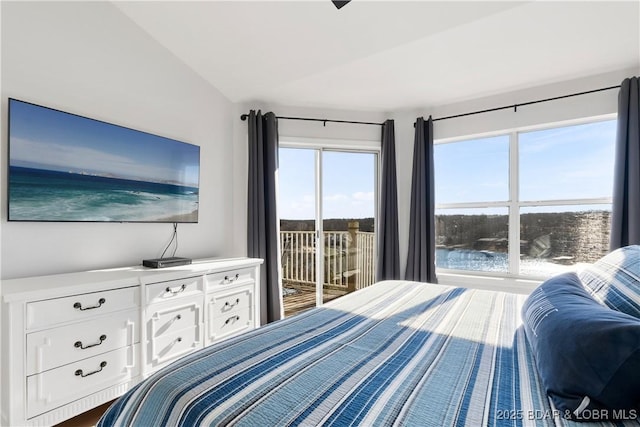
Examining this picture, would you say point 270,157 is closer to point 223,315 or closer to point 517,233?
point 223,315

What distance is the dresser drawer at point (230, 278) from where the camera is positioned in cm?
250

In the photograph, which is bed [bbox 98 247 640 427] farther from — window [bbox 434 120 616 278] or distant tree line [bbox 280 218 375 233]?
distant tree line [bbox 280 218 375 233]

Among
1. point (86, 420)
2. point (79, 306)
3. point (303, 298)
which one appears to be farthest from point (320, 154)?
point (86, 420)

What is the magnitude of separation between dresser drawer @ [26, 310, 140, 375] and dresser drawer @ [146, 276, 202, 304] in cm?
14

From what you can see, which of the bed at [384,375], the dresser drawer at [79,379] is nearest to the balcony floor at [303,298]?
the dresser drawer at [79,379]

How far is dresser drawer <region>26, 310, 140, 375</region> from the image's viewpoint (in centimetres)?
160

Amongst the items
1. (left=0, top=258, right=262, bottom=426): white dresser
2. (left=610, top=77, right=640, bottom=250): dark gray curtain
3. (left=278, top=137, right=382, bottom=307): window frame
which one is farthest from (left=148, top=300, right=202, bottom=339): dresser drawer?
(left=610, top=77, right=640, bottom=250): dark gray curtain

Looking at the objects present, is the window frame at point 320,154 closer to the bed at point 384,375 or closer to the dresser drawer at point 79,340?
the dresser drawer at point 79,340

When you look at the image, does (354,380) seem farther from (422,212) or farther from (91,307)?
(422,212)

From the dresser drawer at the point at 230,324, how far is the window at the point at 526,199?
2.14 metres

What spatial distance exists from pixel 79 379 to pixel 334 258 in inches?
98.5

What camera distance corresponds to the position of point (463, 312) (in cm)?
152

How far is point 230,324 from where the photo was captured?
268 cm

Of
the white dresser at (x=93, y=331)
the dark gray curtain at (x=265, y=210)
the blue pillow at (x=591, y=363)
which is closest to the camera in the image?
the blue pillow at (x=591, y=363)
